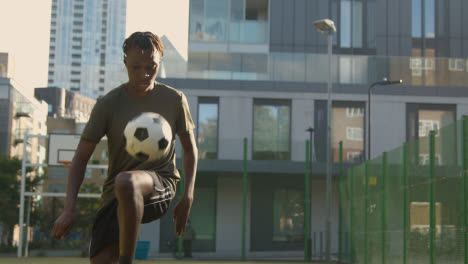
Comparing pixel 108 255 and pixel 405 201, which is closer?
pixel 108 255

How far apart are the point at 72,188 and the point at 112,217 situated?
0.26 metres

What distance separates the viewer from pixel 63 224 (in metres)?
3.63

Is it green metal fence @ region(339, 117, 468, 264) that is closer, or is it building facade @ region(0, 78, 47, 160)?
green metal fence @ region(339, 117, 468, 264)

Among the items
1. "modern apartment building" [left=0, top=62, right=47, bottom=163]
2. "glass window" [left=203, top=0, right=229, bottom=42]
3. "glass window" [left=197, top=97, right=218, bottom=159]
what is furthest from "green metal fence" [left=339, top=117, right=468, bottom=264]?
"modern apartment building" [left=0, top=62, right=47, bottom=163]

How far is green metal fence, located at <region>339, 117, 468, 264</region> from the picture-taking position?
9.84 m

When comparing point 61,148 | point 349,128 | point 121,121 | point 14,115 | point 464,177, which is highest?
point 14,115

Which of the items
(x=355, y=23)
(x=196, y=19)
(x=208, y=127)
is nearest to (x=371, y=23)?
(x=355, y=23)

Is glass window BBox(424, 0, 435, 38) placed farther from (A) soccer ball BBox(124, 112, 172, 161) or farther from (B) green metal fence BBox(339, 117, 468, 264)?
(A) soccer ball BBox(124, 112, 172, 161)

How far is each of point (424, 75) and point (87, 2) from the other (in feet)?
530

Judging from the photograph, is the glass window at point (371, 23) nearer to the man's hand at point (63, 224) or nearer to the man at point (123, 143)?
the man at point (123, 143)

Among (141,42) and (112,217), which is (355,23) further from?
(112,217)

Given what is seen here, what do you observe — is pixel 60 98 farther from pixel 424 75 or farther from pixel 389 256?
pixel 389 256

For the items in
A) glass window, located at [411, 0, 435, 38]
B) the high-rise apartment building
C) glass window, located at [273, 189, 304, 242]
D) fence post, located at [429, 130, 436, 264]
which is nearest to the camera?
fence post, located at [429, 130, 436, 264]

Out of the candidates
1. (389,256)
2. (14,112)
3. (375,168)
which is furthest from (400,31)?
(14,112)
